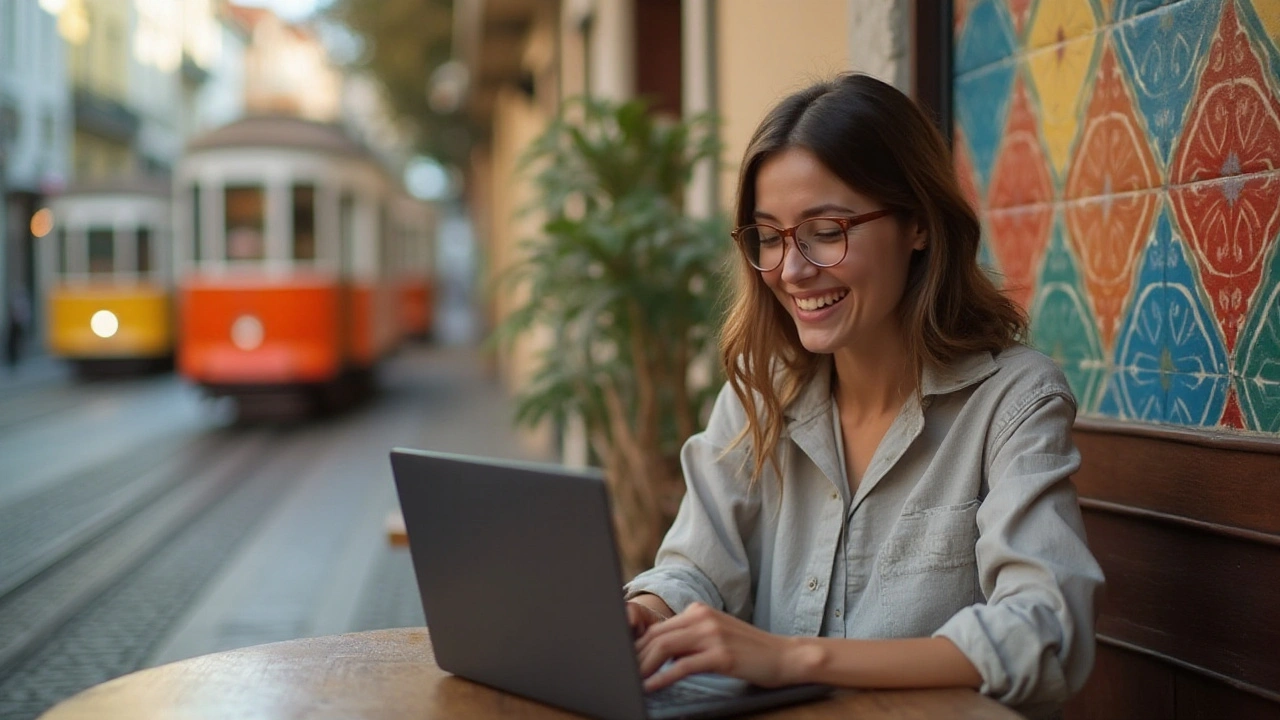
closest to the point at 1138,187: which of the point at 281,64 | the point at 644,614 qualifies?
the point at 644,614

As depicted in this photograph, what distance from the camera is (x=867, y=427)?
2102mm

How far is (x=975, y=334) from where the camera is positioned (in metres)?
2.01

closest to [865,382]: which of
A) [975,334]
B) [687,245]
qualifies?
[975,334]

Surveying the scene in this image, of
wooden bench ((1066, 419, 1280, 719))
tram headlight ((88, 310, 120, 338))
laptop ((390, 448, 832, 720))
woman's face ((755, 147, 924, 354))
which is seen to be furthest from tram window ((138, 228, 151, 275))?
laptop ((390, 448, 832, 720))

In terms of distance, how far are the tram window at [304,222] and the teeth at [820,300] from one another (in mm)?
13487

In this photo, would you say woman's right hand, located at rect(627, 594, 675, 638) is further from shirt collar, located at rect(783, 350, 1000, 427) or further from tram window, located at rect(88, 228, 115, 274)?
tram window, located at rect(88, 228, 115, 274)

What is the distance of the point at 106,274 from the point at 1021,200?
64.3 ft

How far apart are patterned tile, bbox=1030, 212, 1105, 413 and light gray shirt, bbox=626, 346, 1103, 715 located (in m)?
0.91

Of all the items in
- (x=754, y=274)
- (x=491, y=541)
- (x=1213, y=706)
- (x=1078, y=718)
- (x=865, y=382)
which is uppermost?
(x=754, y=274)

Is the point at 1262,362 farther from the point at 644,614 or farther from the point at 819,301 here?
the point at 644,614

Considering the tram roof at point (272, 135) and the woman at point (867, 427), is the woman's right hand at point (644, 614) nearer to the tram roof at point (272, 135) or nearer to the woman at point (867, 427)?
the woman at point (867, 427)

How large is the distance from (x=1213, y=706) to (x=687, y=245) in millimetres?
2382

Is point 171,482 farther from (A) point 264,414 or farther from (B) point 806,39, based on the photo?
(B) point 806,39

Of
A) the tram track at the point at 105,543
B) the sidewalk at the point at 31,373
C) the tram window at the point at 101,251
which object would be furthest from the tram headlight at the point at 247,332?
the tram window at the point at 101,251
